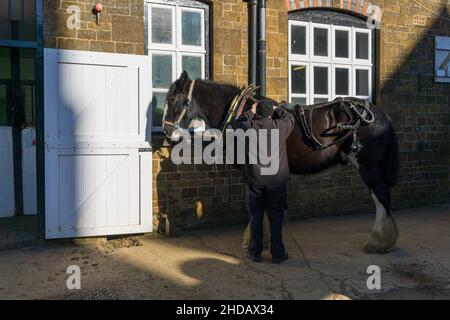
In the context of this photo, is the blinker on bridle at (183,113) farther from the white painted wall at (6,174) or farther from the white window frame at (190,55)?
the white painted wall at (6,174)

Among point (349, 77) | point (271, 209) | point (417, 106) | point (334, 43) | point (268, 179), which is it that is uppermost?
point (334, 43)

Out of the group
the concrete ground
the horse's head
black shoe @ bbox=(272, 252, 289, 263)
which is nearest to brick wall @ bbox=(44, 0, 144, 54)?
the horse's head

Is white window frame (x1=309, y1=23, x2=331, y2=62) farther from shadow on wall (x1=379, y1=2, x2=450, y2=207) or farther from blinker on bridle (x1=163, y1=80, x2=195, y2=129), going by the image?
blinker on bridle (x1=163, y1=80, x2=195, y2=129)

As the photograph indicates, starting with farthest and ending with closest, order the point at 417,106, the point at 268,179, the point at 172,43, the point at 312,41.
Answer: the point at 417,106, the point at 312,41, the point at 172,43, the point at 268,179

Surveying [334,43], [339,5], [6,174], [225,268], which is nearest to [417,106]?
[334,43]

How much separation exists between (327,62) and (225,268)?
437 centimetres

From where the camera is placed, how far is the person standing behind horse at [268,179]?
5230 millimetres

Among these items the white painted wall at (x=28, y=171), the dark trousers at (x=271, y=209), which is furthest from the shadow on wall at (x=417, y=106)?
the white painted wall at (x=28, y=171)

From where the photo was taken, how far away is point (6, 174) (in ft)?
25.2

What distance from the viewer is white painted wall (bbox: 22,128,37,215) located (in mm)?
7787

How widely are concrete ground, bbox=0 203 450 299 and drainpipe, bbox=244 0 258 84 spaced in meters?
2.38

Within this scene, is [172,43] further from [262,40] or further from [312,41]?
[312,41]

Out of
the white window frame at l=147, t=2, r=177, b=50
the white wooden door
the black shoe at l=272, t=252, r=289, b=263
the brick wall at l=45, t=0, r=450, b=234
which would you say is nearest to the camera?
the black shoe at l=272, t=252, r=289, b=263

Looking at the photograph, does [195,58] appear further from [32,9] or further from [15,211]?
[15,211]
